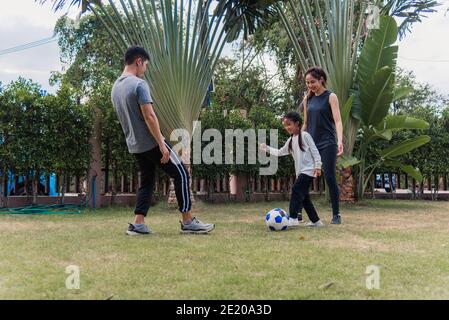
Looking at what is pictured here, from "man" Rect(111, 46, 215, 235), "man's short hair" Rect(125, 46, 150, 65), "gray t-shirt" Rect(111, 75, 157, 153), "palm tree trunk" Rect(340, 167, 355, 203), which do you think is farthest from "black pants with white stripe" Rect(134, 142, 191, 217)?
"palm tree trunk" Rect(340, 167, 355, 203)

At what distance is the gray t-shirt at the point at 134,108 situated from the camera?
4.21 m

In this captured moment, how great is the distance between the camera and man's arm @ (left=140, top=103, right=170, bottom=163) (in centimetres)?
416

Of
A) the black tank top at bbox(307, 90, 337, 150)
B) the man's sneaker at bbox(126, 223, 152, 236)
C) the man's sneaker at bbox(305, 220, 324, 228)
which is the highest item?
the black tank top at bbox(307, 90, 337, 150)

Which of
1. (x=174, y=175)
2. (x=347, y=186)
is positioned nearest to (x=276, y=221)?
(x=174, y=175)

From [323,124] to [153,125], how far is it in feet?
6.96

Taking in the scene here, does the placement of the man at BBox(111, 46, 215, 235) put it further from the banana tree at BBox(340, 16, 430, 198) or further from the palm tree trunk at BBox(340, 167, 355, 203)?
the palm tree trunk at BBox(340, 167, 355, 203)

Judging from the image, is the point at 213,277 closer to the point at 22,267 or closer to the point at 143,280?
the point at 143,280

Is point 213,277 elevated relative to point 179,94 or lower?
lower

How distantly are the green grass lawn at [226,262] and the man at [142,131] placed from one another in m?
0.26

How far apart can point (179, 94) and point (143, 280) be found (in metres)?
5.04

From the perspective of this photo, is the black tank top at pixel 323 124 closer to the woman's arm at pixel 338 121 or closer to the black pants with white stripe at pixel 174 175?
the woman's arm at pixel 338 121

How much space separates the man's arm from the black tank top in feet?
6.31
